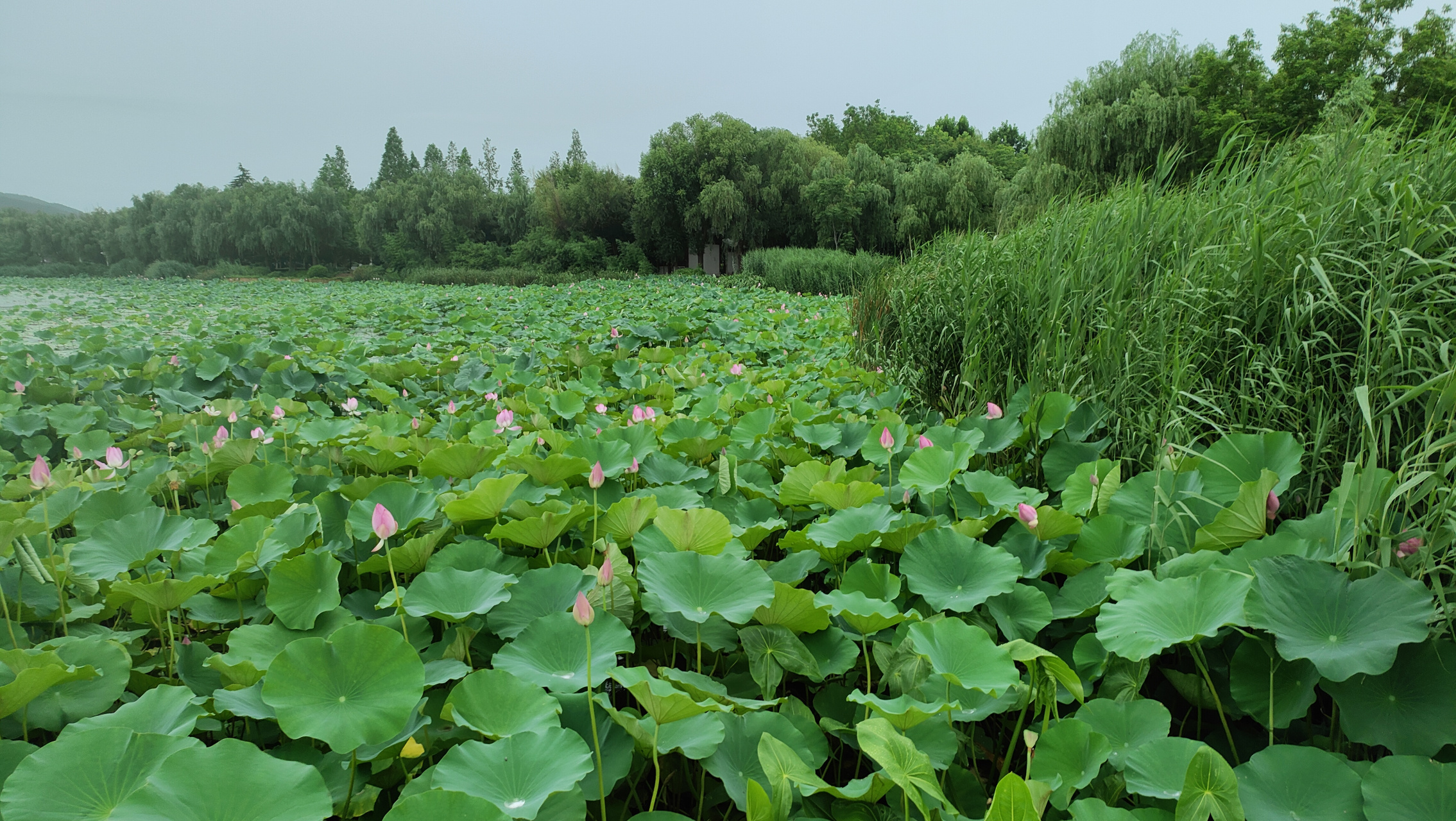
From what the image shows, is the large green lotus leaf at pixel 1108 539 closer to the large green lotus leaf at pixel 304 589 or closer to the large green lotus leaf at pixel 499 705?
the large green lotus leaf at pixel 499 705

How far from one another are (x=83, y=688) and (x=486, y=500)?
61cm

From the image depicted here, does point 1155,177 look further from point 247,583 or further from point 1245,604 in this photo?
point 247,583

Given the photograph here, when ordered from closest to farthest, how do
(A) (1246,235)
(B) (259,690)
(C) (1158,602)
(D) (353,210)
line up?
1. (B) (259,690)
2. (C) (1158,602)
3. (A) (1246,235)
4. (D) (353,210)

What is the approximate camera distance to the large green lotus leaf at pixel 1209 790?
0.70m

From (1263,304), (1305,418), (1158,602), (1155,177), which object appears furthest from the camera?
(1155,177)

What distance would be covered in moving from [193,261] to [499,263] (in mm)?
14155

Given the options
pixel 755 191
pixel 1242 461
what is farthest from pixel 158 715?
pixel 755 191

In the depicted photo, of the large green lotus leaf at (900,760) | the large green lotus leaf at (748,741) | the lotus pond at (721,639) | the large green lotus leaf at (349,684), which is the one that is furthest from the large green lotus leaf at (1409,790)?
the large green lotus leaf at (349,684)

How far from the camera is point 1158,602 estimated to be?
0.97m

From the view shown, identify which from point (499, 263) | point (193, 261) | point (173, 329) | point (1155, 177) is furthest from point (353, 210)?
point (1155, 177)

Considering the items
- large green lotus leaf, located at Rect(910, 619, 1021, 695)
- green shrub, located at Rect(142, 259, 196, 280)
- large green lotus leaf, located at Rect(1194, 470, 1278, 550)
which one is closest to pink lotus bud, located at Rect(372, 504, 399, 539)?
large green lotus leaf, located at Rect(910, 619, 1021, 695)

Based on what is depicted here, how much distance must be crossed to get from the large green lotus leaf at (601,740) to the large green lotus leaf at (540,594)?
0.20 meters

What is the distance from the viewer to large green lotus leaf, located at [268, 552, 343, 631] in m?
1.05

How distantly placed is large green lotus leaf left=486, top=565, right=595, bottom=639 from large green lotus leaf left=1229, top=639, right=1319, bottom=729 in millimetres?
1007
